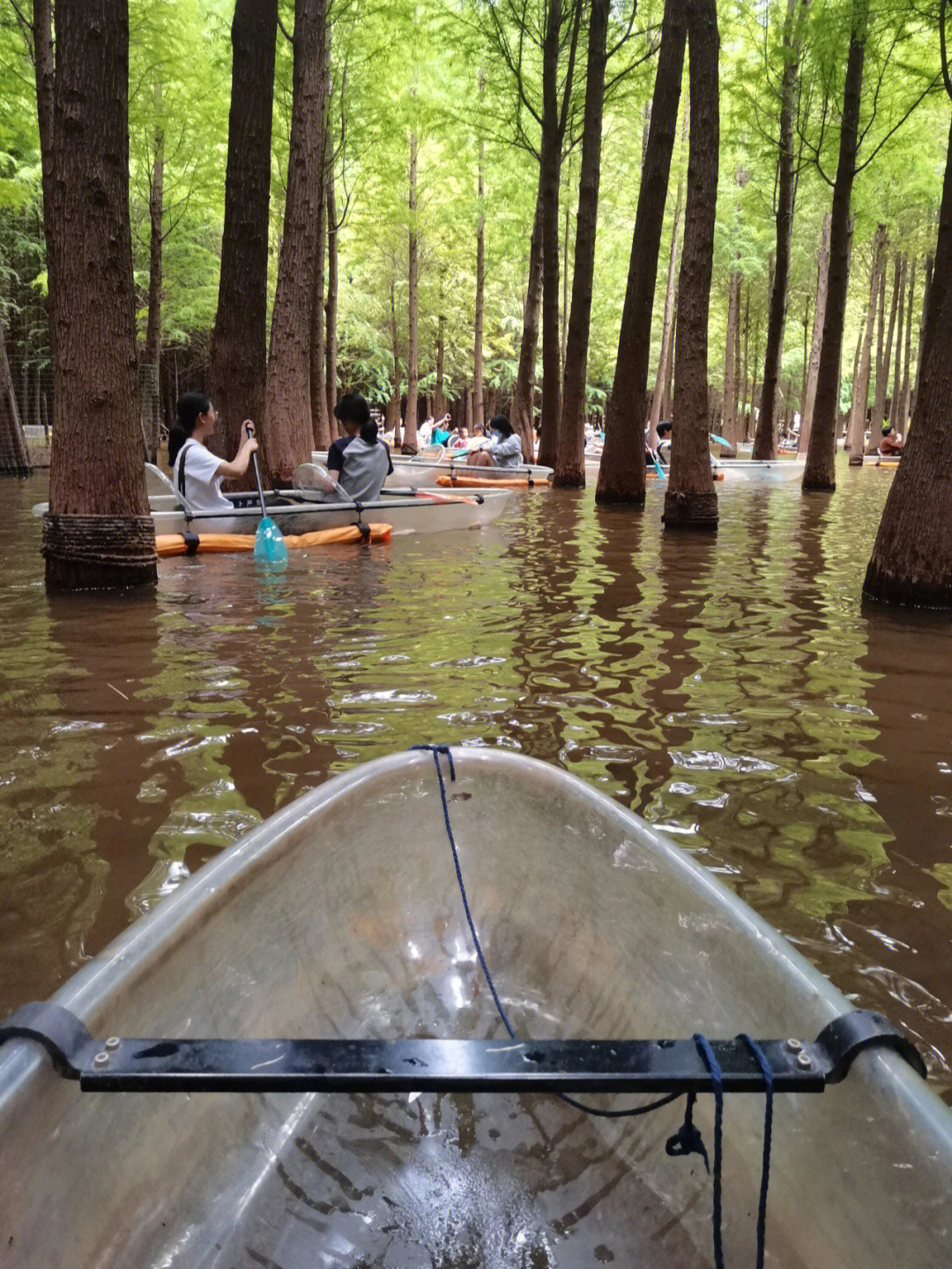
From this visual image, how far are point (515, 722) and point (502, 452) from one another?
12.8m

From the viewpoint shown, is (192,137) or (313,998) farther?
(192,137)

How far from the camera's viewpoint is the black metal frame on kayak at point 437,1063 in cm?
121

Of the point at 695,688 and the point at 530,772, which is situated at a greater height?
the point at 530,772

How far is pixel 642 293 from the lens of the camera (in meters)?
11.6

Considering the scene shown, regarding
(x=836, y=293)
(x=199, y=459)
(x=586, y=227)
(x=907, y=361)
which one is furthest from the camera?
(x=907, y=361)

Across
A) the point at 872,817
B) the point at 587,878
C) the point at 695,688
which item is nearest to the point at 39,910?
the point at 587,878

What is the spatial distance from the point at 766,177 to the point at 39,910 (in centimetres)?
2334

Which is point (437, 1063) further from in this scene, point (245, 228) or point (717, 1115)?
point (245, 228)

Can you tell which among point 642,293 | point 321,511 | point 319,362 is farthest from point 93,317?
point 319,362

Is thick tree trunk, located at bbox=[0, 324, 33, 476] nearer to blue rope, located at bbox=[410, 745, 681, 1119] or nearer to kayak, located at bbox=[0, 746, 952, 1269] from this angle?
blue rope, located at bbox=[410, 745, 681, 1119]

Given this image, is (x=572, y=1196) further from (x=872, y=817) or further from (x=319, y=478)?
Result: (x=319, y=478)

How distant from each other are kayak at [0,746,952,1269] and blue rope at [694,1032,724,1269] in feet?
0.07

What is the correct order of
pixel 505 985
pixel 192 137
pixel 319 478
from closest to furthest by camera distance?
1. pixel 505 985
2. pixel 319 478
3. pixel 192 137

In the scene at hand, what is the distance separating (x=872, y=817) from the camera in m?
3.04
